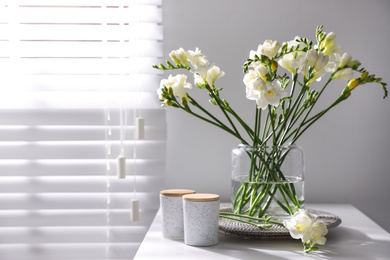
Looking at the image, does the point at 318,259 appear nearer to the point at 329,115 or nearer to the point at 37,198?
the point at 329,115

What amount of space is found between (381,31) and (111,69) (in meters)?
0.74

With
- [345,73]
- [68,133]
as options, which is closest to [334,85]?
[345,73]

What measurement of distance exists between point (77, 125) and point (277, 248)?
2.33ft

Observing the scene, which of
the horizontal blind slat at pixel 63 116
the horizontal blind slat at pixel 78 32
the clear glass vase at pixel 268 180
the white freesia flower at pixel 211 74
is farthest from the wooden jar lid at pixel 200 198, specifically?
the horizontal blind slat at pixel 78 32

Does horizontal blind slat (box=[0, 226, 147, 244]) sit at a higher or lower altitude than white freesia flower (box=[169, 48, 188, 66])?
lower

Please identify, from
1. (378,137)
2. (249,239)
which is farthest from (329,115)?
(249,239)

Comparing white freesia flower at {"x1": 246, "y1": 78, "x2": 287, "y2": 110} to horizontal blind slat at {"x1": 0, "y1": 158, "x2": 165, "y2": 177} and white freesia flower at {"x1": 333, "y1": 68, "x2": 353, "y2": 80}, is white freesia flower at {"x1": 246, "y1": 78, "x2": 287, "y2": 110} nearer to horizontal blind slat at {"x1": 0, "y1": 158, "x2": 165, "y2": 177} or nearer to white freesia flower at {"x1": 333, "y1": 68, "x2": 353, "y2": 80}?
white freesia flower at {"x1": 333, "y1": 68, "x2": 353, "y2": 80}

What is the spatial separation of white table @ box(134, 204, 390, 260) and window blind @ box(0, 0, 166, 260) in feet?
1.18

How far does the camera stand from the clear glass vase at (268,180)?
3.72ft

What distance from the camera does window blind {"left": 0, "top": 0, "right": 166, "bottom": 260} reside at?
148 centimetres

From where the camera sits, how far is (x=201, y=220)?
104 centimetres

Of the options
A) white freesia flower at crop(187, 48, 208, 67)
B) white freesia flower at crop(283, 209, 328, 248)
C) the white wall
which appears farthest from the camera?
the white wall

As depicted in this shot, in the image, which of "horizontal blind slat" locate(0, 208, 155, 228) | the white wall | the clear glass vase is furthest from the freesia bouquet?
"horizontal blind slat" locate(0, 208, 155, 228)

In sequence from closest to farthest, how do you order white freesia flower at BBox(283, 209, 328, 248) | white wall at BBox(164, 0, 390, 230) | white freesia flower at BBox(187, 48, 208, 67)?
white freesia flower at BBox(283, 209, 328, 248), white freesia flower at BBox(187, 48, 208, 67), white wall at BBox(164, 0, 390, 230)
